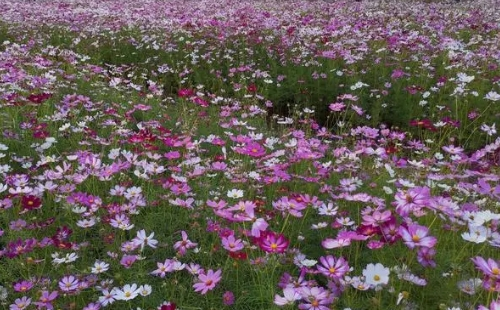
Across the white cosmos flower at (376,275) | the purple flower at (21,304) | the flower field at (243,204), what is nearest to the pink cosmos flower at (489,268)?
the flower field at (243,204)

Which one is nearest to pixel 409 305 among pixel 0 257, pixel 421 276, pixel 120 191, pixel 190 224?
pixel 421 276

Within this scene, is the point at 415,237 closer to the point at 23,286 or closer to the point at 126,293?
the point at 126,293

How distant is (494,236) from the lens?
5.78ft

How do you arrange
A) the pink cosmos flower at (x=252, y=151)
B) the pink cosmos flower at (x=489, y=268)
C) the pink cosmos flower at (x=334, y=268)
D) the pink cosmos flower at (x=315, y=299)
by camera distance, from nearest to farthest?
the pink cosmos flower at (x=489, y=268)
the pink cosmos flower at (x=315, y=299)
the pink cosmos flower at (x=334, y=268)
the pink cosmos flower at (x=252, y=151)

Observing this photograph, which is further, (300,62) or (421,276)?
(300,62)

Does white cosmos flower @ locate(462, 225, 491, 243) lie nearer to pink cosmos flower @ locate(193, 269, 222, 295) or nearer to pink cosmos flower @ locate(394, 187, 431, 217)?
pink cosmos flower @ locate(394, 187, 431, 217)

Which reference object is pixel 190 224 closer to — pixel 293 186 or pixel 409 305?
pixel 293 186

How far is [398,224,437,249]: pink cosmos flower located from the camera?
1571 mm

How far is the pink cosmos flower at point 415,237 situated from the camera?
1.57 metres

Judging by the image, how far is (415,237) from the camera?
160cm

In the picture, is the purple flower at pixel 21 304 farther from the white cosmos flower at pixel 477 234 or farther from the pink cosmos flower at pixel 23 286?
the white cosmos flower at pixel 477 234

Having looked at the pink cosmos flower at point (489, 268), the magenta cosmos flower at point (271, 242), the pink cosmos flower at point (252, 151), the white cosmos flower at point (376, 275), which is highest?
the pink cosmos flower at point (489, 268)

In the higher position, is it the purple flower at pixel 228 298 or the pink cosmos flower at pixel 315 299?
the pink cosmos flower at pixel 315 299

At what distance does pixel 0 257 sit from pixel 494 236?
6.95ft
